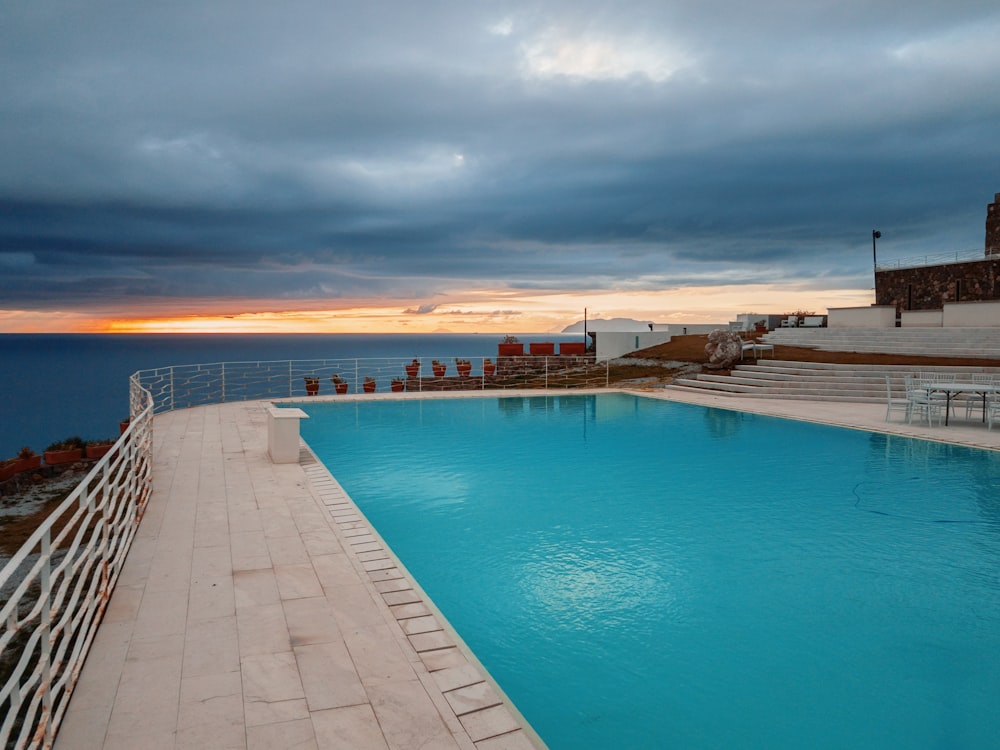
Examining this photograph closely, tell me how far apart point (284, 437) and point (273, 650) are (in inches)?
217

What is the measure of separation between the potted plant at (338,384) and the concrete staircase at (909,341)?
1493 cm

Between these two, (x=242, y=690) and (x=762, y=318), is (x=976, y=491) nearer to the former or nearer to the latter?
(x=242, y=690)

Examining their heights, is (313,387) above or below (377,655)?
above

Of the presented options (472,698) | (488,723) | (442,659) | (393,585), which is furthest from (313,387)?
(488,723)

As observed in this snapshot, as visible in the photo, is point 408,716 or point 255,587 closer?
point 408,716

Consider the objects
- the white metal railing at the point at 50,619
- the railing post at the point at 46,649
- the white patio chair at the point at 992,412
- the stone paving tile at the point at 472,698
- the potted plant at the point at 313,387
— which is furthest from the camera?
the potted plant at the point at 313,387

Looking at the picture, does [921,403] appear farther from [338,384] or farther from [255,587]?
[338,384]

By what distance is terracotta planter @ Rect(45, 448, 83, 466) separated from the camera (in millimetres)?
10359

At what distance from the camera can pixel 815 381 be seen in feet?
54.6

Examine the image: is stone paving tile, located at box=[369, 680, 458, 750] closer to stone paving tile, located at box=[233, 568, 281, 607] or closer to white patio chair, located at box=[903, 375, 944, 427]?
stone paving tile, located at box=[233, 568, 281, 607]

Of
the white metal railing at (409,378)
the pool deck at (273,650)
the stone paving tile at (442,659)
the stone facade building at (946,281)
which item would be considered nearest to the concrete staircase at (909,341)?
the white metal railing at (409,378)

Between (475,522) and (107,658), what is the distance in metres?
3.80

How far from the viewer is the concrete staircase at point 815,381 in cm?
1580

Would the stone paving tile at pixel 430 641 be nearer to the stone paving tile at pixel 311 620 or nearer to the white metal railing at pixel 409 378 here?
the stone paving tile at pixel 311 620
